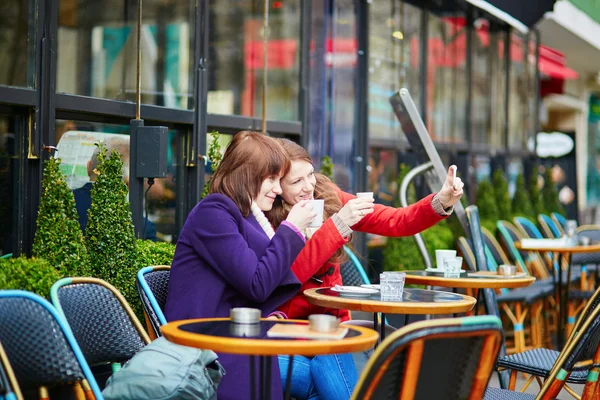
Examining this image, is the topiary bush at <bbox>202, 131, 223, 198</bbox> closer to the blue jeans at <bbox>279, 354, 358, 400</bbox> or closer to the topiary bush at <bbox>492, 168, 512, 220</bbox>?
the blue jeans at <bbox>279, 354, 358, 400</bbox>

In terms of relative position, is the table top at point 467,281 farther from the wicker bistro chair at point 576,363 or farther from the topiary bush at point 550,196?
the topiary bush at point 550,196

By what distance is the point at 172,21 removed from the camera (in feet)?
17.8

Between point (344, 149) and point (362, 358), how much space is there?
4.01 m

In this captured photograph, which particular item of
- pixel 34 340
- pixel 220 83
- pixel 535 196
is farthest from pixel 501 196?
pixel 34 340

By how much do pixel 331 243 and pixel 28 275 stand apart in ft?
4.03

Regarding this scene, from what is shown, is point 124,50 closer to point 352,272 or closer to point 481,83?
point 352,272

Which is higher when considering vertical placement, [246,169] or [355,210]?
[246,169]

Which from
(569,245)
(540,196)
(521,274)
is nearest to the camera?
(521,274)

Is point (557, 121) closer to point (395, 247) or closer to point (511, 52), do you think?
point (511, 52)

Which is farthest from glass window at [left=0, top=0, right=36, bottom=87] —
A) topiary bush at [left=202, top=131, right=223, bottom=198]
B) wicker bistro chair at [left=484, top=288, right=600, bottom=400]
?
wicker bistro chair at [left=484, top=288, right=600, bottom=400]

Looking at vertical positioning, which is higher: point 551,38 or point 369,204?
point 551,38

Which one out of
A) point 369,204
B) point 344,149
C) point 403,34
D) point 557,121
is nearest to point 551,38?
point 403,34

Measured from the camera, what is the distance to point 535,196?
468 inches

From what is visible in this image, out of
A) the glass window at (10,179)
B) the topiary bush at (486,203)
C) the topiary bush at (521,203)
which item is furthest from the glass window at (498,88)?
the glass window at (10,179)
